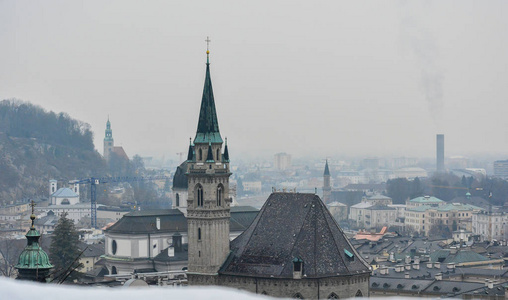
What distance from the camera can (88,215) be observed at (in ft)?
391

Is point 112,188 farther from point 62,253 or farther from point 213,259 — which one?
point 213,259

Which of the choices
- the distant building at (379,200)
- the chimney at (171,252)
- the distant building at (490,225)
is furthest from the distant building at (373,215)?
the chimney at (171,252)

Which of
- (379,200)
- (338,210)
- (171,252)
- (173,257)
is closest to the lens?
(173,257)

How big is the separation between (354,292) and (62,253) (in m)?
24.5

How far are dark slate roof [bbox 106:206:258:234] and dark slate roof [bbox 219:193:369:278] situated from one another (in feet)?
48.0

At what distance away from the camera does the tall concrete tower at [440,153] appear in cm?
12656

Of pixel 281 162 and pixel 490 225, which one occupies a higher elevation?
pixel 281 162

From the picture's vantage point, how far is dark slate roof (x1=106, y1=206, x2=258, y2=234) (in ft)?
161

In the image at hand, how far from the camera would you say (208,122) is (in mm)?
35344

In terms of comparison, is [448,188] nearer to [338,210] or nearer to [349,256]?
[338,210]

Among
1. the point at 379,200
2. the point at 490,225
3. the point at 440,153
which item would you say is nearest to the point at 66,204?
the point at 379,200

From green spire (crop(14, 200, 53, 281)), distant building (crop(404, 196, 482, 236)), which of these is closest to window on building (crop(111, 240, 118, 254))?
green spire (crop(14, 200, 53, 281))

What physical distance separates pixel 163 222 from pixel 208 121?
49.9 ft

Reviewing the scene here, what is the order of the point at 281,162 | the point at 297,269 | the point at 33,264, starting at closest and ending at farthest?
the point at 33,264 → the point at 297,269 → the point at 281,162
